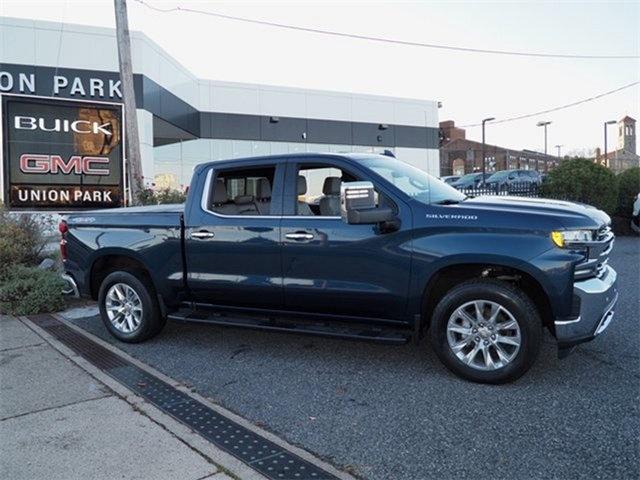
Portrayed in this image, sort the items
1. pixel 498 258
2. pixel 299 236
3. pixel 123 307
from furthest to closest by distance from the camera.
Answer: pixel 123 307
pixel 299 236
pixel 498 258

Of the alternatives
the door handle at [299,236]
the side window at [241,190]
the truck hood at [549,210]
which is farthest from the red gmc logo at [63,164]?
the truck hood at [549,210]

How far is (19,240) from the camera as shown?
900 centimetres

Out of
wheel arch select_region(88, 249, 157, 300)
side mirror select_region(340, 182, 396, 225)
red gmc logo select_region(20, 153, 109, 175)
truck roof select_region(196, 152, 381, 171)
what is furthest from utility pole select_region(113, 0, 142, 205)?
side mirror select_region(340, 182, 396, 225)

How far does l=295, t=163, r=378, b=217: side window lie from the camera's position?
5.24m

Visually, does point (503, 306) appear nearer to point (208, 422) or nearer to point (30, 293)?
point (208, 422)

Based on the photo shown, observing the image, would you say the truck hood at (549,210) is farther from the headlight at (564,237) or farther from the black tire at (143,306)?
the black tire at (143,306)

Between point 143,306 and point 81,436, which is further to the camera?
point 143,306

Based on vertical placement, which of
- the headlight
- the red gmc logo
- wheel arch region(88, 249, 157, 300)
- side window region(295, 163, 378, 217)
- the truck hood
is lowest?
wheel arch region(88, 249, 157, 300)

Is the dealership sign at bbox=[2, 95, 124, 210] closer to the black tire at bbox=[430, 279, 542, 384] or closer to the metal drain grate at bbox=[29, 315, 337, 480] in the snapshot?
the metal drain grate at bbox=[29, 315, 337, 480]

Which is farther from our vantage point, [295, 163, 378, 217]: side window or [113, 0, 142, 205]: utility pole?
[113, 0, 142, 205]: utility pole

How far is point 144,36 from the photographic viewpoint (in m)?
Answer: 18.5

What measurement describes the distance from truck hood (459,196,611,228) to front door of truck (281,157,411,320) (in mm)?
671

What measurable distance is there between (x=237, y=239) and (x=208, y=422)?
72.5 inches

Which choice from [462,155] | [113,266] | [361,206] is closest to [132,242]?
[113,266]
